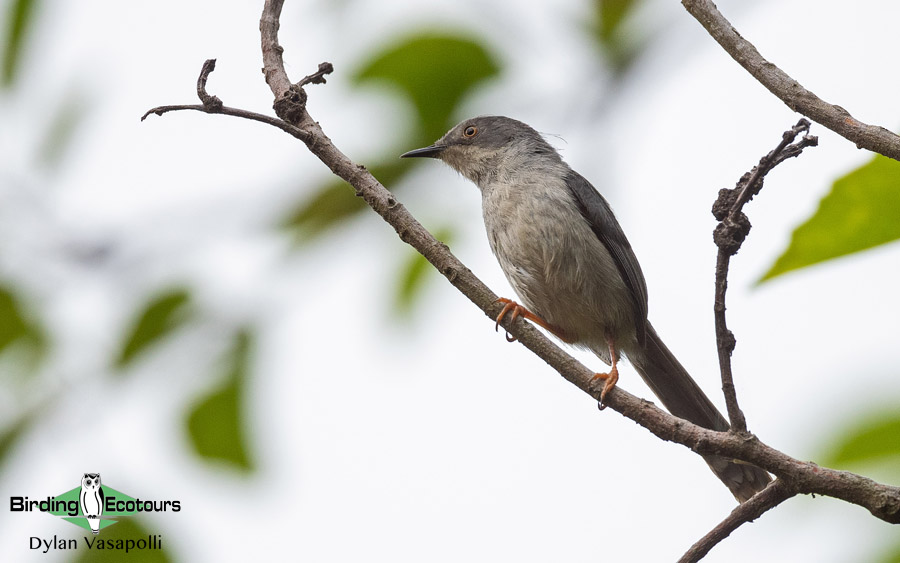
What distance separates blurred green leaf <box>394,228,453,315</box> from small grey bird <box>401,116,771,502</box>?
2.23 m

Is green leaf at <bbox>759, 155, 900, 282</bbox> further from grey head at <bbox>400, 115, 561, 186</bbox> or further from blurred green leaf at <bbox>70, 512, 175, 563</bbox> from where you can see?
grey head at <bbox>400, 115, 561, 186</bbox>

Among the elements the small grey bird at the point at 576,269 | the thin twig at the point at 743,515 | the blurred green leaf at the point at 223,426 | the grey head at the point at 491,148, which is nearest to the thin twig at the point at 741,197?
the thin twig at the point at 743,515

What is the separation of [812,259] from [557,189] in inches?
146

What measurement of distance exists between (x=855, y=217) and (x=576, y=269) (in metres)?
3.55

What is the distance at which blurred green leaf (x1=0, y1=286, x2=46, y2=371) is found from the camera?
1840 mm

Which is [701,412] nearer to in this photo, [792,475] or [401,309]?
[792,475]

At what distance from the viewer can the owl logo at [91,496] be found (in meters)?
2.33

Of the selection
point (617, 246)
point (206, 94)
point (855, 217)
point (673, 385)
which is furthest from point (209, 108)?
point (673, 385)

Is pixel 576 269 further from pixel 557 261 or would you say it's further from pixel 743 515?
pixel 743 515

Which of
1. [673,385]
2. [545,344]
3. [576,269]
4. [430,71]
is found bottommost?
[545,344]

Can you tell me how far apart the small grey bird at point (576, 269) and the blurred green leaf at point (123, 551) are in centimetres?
316

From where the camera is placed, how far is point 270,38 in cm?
284

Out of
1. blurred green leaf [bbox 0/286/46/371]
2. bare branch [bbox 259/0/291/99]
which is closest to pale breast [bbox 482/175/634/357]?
bare branch [bbox 259/0/291/99]

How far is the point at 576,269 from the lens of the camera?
16.4 ft
